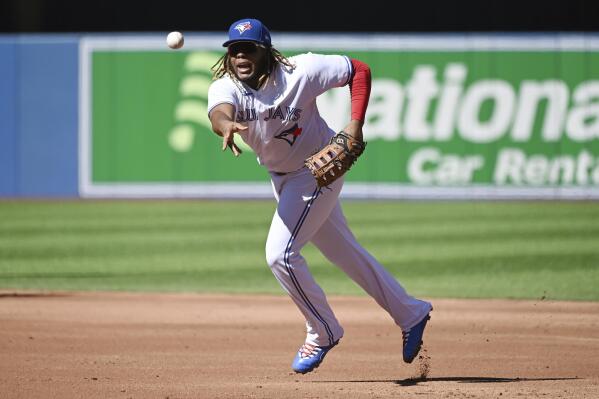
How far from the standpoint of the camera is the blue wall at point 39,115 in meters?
16.5

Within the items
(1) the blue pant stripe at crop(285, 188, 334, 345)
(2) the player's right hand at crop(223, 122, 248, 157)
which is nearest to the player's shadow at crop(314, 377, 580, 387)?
(1) the blue pant stripe at crop(285, 188, 334, 345)

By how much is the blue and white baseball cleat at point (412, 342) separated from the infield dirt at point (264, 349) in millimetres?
119

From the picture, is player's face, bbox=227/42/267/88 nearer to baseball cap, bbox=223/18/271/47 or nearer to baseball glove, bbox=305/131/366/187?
baseball cap, bbox=223/18/271/47

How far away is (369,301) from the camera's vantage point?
8.96 metres

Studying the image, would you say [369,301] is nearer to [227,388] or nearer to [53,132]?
[227,388]

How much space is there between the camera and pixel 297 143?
5348 mm

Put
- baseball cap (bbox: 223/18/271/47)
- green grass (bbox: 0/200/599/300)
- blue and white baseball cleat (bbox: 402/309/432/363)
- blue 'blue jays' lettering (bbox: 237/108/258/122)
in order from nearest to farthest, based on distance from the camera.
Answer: baseball cap (bbox: 223/18/271/47)
blue 'blue jays' lettering (bbox: 237/108/258/122)
blue and white baseball cleat (bbox: 402/309/432/363)
green grass (bbox: 0/200/599/300)

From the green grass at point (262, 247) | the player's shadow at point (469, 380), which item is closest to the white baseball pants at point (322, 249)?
the player's shadow at point (469, 380)

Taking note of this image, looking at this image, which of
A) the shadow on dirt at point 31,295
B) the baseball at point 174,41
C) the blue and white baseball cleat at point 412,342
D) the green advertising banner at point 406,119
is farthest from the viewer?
the green advertising banner at point 406,119

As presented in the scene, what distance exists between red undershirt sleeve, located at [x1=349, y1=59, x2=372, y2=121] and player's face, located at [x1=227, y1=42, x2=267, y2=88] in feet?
1.47

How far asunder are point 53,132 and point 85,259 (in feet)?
18.7

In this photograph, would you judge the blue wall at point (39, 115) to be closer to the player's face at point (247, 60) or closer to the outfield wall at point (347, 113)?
the outfield wall at point (347, 113)

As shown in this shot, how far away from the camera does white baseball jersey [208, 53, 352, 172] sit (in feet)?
17.2

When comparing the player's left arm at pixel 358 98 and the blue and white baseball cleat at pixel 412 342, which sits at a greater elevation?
the player's left arm at pixel 358 98
